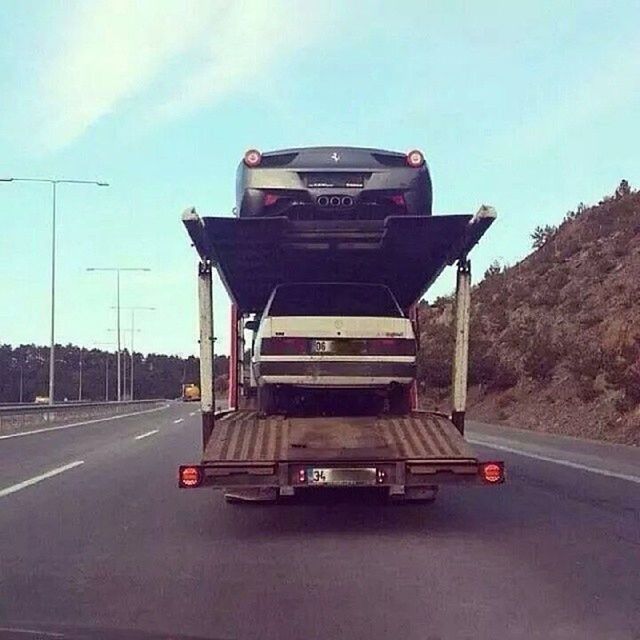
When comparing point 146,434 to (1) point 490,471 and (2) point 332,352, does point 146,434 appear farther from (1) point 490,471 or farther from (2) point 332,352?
(1) point 490,471

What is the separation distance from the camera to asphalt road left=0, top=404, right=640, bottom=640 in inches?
271

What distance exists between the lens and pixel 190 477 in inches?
376

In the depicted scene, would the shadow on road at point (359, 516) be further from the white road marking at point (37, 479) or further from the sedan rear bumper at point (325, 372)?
the white road marking at point (37, 479)

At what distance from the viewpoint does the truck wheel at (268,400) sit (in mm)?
11453

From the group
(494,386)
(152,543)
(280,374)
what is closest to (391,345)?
(280,374)

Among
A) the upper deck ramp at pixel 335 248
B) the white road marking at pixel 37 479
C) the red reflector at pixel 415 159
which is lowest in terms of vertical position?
the white road marking at pixel 37 479

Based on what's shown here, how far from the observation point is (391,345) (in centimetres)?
1125

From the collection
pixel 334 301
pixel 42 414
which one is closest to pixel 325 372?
pixel 334 301

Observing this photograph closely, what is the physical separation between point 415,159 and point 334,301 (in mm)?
1713

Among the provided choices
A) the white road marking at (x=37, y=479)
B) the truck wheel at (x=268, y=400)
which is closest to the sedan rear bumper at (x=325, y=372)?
the truck wheel at (x=268, y=400)

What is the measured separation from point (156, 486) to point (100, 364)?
11240cm

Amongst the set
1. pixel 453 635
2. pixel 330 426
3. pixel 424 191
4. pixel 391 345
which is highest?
pixel 424 191

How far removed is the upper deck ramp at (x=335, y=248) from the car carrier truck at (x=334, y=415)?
0.04ft

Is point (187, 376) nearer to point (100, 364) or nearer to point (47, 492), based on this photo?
point (100, 364)
